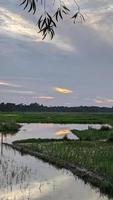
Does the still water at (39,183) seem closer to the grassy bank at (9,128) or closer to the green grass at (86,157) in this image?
the green grass at (86,157)

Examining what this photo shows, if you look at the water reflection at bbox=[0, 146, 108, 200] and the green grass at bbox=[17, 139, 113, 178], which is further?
the green grass at bbox=[17, 139, 113, 178]

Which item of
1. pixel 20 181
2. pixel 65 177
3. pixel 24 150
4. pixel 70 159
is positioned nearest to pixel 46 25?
pixel 20 181

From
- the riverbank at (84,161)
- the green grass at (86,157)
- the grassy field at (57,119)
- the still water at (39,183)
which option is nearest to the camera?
the still water at (39,183)

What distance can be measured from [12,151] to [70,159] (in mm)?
6911

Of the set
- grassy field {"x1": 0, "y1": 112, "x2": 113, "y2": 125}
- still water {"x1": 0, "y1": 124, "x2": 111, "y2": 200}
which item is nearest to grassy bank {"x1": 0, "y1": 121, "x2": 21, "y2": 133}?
grassy field {"x1": 0, "y1": 112, "x2": 113, "y2": 125}

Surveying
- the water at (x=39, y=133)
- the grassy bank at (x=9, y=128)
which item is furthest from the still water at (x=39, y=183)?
the grassy bank at (x=9, y=128)

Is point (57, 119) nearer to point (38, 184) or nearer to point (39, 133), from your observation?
point (39, 133)

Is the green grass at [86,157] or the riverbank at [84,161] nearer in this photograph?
the riverbank at [84,161]

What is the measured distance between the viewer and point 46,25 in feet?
25.6

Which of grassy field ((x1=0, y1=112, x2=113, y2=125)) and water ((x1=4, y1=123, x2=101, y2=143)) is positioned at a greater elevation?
grassy field ((x1=0, y1=112, x2=113, y2=125))

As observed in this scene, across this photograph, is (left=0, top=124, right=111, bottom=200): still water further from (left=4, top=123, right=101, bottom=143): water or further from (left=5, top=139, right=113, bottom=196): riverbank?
(left=4, top=123, right=101, bottom=143): water

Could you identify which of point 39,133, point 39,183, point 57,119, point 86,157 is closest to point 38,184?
point 39,183

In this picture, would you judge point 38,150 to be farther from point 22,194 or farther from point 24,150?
point 22,194

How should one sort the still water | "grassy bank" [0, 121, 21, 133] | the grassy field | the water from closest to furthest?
the still water, the water, "grassy bank" [0, 121, 21, 133], the grassy field
